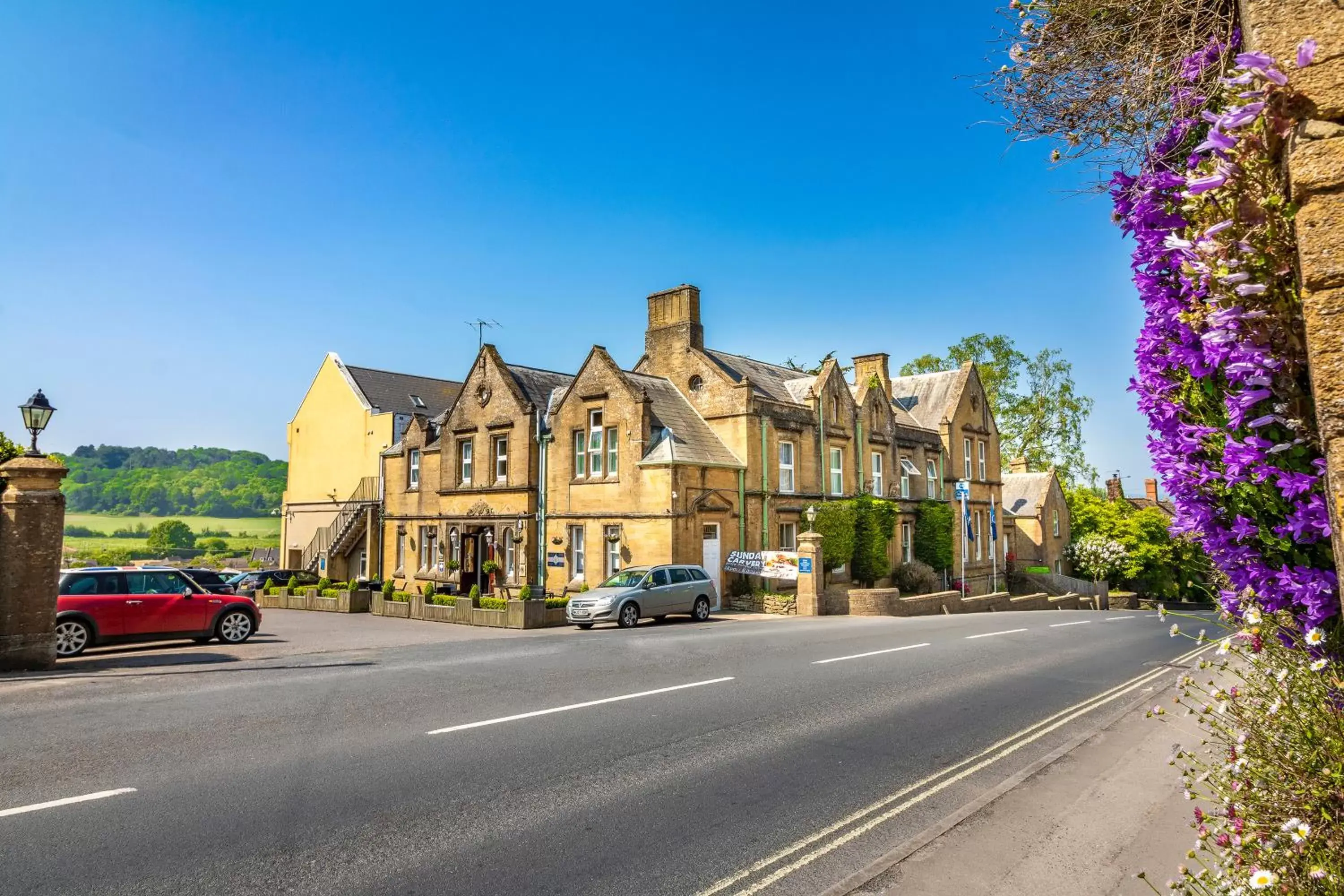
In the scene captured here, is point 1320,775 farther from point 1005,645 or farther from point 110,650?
point 110,650

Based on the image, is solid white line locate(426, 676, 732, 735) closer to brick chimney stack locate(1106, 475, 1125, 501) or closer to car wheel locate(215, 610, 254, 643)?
car wheel locate(215, 610, 254, 643)

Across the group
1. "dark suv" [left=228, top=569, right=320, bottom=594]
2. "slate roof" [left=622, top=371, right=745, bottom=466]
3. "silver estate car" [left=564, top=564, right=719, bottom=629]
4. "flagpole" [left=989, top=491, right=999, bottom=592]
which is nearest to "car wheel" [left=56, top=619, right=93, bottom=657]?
"silver estate car" [left=564, top=564, right=719, bottom=629]

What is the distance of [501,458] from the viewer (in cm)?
3316

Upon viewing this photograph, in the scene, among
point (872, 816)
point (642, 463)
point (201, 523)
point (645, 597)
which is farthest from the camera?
point (201, 523)

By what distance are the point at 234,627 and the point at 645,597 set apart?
10354mm

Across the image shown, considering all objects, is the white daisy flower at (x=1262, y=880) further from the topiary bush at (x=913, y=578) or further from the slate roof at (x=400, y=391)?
the slate roof at (x=400, y=391)

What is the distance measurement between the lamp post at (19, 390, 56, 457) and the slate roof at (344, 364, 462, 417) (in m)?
26.8

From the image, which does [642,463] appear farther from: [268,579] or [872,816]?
[872,816]

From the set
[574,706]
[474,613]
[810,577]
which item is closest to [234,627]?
[474,613]

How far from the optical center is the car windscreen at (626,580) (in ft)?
74.7

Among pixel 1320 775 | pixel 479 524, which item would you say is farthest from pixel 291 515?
pixel 1320 775

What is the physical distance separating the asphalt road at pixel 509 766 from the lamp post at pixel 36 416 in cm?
415

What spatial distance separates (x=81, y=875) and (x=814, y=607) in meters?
23.4

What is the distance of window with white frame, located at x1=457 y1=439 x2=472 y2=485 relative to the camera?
34.5 meters
